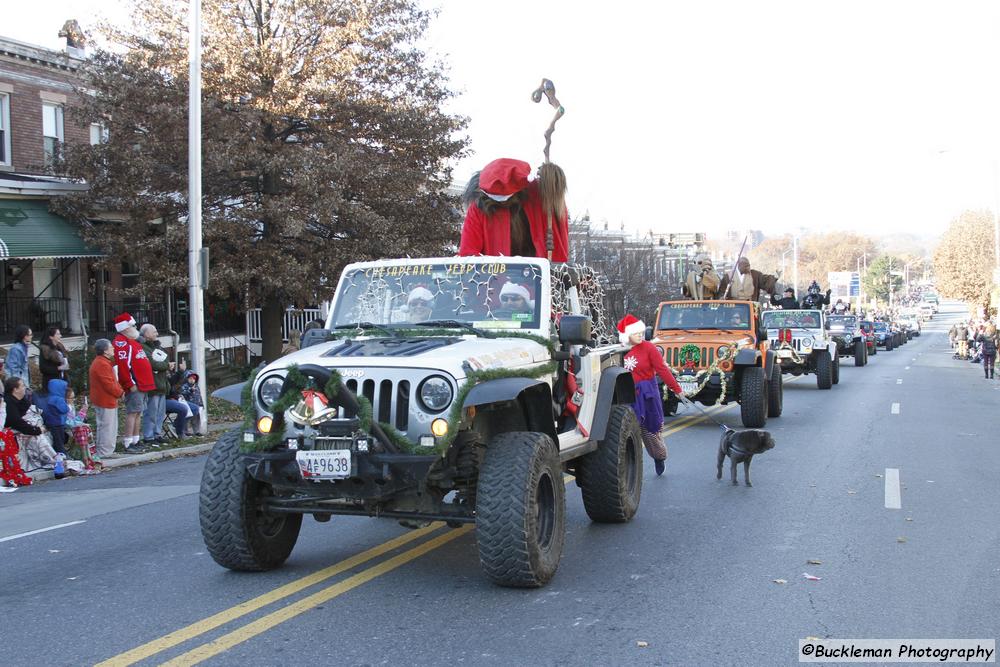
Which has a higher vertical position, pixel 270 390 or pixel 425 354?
pixel 425 354

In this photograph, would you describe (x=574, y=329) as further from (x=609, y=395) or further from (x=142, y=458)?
(x=142, y=458)

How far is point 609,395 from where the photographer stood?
8.13 m

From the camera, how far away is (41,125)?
78.4 ft

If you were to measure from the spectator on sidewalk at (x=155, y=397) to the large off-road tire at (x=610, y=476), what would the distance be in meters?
8.46

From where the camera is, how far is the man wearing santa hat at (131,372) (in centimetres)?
1386

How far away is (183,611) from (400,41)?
18720mm

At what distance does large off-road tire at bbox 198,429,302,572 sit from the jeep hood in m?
0.65

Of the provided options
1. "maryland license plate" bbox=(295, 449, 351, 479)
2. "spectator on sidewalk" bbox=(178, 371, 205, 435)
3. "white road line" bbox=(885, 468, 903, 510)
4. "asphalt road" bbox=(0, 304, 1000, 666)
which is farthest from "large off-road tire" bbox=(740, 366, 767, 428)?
"maryland license plate" bbox=(295, 449, 351, 479)

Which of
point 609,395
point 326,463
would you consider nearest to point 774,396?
point 609,395

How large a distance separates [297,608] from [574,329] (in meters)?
2.55

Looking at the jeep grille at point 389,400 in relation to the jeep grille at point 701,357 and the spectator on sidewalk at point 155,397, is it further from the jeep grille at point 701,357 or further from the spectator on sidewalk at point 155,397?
the jeep grille at point 701,357

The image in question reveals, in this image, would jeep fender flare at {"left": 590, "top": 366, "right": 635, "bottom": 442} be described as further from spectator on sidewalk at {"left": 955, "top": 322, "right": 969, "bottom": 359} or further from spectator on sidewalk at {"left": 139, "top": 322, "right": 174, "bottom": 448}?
spectator on sidewalk at {"left": 955, "top": 322, "right": 969, "bottom": 359}

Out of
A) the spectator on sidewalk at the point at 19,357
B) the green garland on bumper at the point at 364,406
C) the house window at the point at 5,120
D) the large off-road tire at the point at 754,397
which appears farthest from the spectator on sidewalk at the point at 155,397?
the house window at the point at 5,120

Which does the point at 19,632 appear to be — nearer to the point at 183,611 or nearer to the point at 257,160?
the point at 183,611
